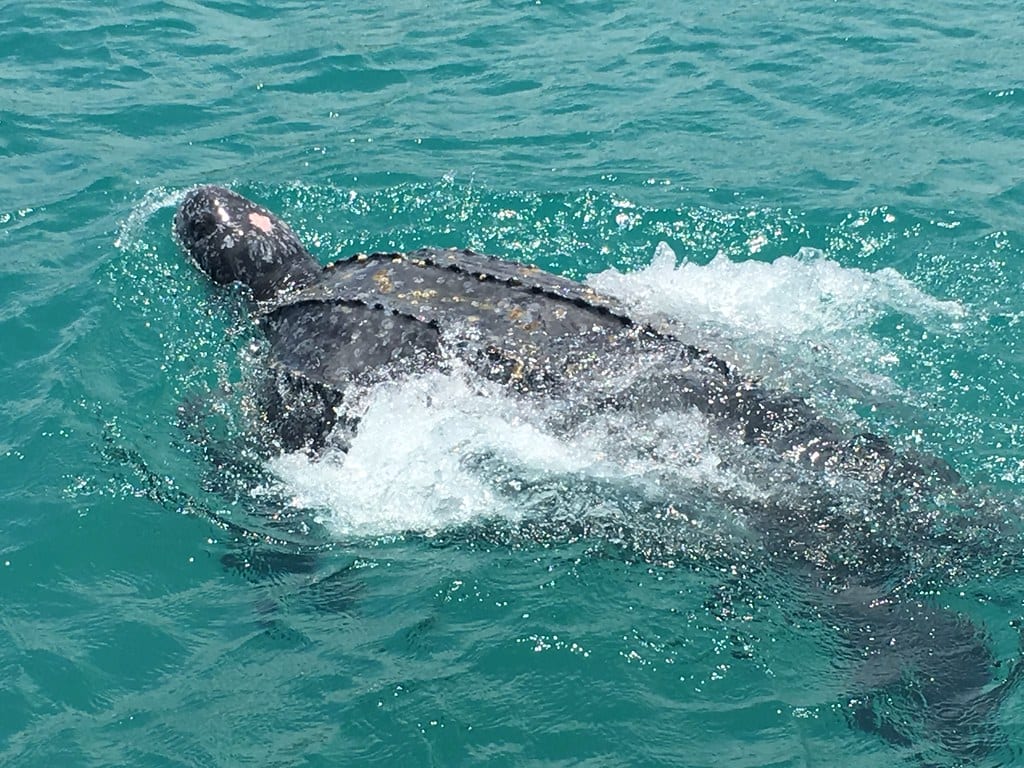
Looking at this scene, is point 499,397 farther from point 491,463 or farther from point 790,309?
point 790,309

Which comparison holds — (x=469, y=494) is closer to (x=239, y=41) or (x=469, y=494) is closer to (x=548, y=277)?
(x=548, y=277)

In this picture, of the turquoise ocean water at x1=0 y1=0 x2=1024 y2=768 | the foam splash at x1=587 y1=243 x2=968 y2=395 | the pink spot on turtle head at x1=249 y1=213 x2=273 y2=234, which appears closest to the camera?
the turquoise ocean water at x1=0 y1=0 x2=1024 y2=768

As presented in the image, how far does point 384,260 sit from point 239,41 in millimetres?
9056

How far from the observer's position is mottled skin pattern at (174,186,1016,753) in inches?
272

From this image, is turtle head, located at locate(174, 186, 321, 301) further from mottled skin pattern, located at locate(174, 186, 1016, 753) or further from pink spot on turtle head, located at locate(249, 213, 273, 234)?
mottled skin pattern, located at locate(174, 186, 1016, 753)

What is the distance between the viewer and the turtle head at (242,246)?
1065cm

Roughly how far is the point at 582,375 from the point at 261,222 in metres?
4.09

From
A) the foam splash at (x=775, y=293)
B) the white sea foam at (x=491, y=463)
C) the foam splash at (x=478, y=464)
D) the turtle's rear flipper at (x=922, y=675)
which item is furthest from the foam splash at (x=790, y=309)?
the turtle's rear flipper at (x=922, y=675)

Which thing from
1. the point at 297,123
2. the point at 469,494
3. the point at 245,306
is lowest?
the point at 469,494

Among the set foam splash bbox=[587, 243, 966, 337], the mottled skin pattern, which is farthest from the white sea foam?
foam splash bbox=[587, 243, 966, 337]

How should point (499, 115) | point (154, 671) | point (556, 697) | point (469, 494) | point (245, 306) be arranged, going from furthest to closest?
point (499, 115) < point (245, 306) < point (469, 494) < point (154, 671) < point (556, 697)

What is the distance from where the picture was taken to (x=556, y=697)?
22.8 feet

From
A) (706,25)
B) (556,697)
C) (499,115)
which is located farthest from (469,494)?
(706,25)

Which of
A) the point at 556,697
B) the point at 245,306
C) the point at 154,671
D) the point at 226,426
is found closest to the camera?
the point at 556,697
